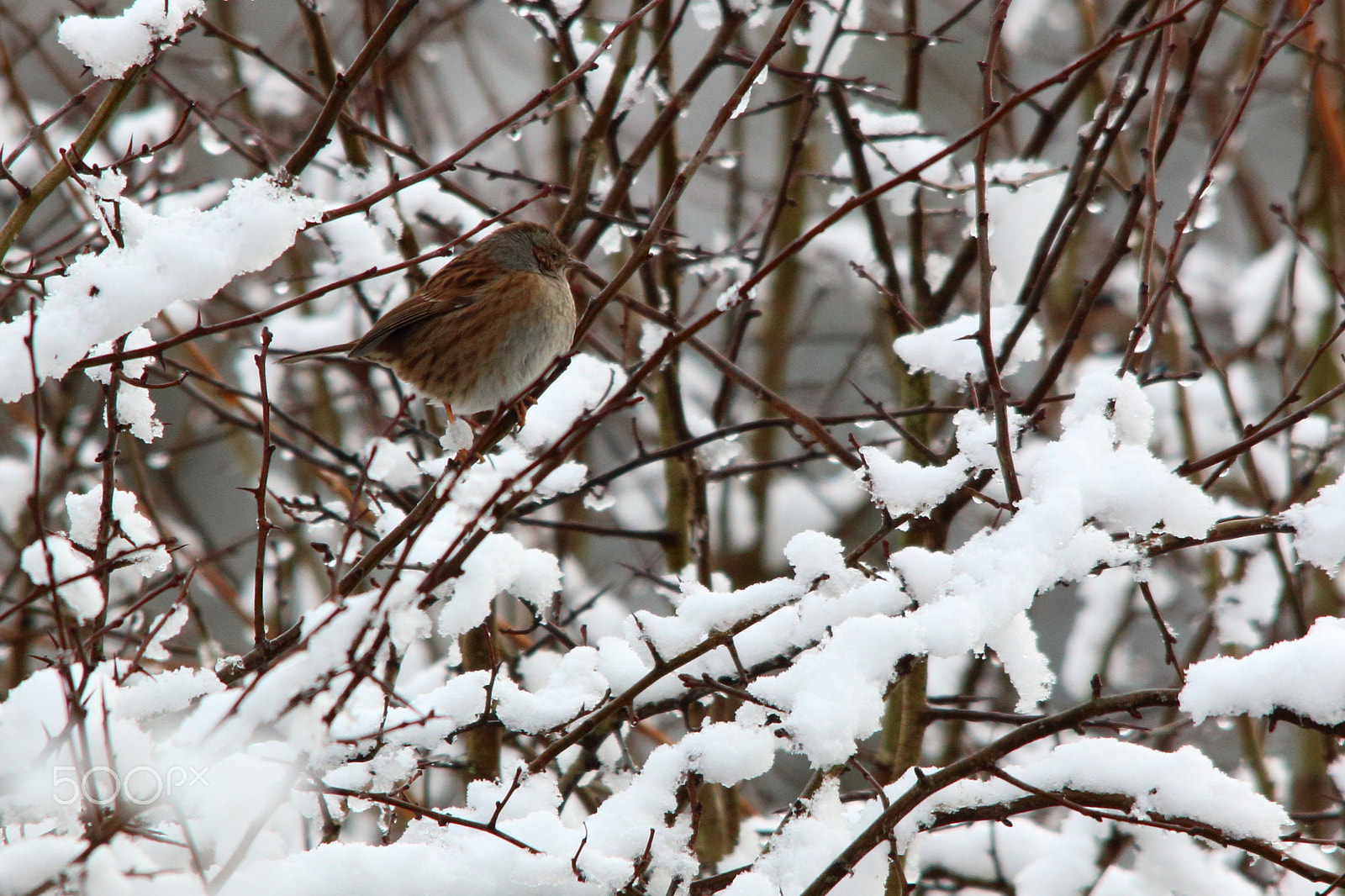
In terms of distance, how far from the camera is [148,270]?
2.21 metres

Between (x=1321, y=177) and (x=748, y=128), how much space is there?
6673mm

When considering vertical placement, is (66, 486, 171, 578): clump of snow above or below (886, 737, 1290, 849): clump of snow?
above

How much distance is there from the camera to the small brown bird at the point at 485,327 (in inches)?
153

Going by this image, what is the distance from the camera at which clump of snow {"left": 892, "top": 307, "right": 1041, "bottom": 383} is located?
9.64ft

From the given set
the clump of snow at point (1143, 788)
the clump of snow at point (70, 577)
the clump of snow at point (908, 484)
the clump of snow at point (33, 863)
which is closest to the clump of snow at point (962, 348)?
the clump of snow at point (908, 484)

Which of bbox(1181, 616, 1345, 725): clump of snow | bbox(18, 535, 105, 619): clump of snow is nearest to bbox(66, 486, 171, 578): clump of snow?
bbox(18, 535, 105, 619): clump of snow

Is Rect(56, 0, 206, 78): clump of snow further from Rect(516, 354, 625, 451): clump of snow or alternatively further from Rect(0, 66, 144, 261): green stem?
Rect(516, 354, 625, 451): clump of snow

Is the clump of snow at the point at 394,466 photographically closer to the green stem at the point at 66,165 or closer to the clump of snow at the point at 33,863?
the green stem at the point at 66,165

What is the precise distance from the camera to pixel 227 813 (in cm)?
196

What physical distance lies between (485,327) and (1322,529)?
2672mm

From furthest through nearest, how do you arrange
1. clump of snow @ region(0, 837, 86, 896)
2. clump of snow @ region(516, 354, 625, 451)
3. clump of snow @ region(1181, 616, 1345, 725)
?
1. clump of snow @ region(516, 354, 625, 451)
2. clump of snow @ region(1181, 616, 1345, 725)
3. clump of snow @ region(0, 837, 86, 896)

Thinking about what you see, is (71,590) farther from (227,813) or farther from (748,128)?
(748,128)

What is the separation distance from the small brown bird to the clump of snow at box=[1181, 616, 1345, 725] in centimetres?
249

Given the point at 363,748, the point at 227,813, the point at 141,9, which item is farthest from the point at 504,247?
the point at 227,813
